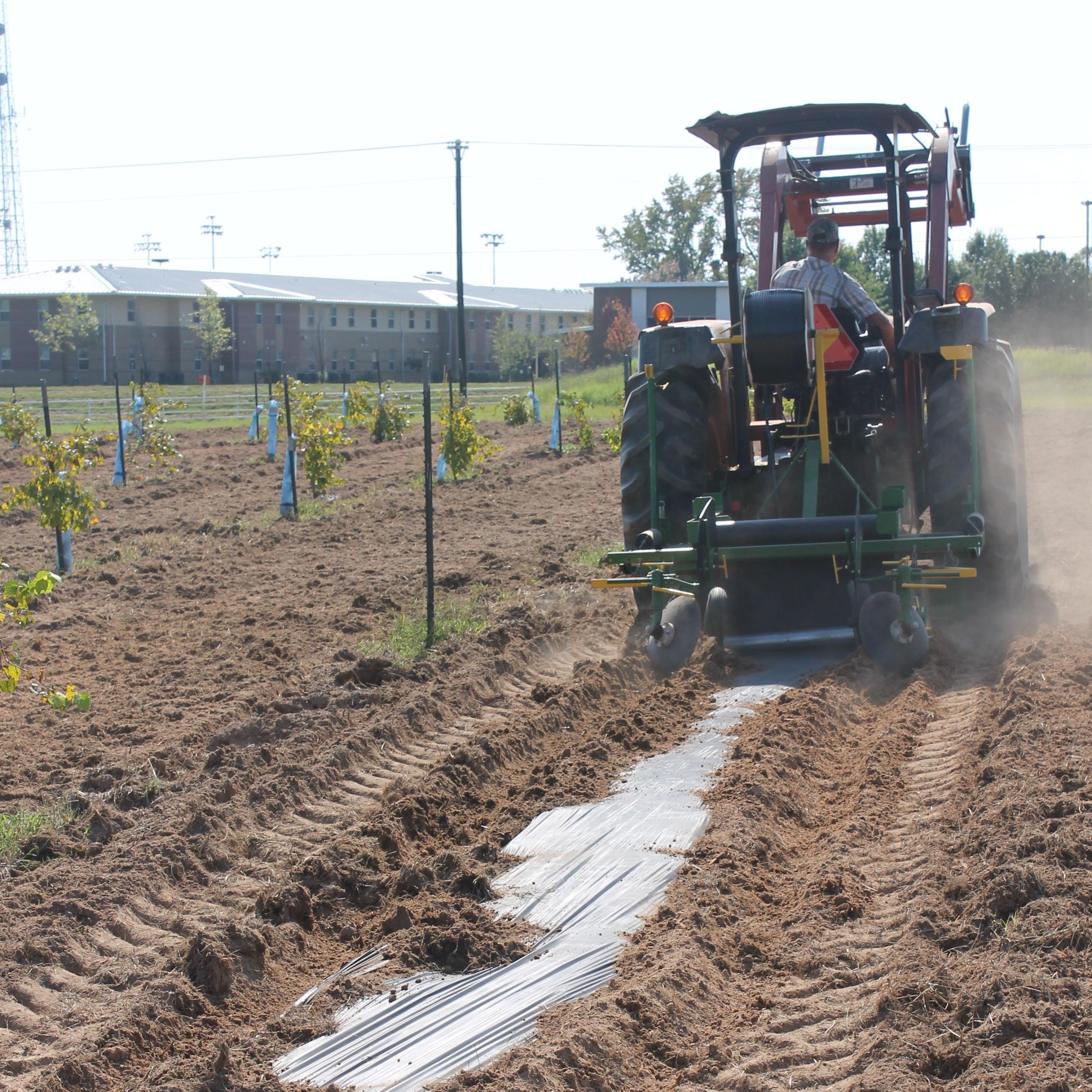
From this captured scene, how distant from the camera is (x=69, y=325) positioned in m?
56.5

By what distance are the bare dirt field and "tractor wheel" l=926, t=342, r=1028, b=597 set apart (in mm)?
480

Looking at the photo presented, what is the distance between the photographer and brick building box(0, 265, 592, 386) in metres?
60.5

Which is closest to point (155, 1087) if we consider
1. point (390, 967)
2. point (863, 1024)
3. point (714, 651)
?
point (390, 967)

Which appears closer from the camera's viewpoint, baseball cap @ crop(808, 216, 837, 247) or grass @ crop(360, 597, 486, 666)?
baseball cap @ crop(808, 216, 837, 247)

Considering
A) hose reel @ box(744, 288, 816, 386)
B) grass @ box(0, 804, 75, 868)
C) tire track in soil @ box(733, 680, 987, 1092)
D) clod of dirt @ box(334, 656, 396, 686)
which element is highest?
hose reel @ box(744, 288, 816, 386)

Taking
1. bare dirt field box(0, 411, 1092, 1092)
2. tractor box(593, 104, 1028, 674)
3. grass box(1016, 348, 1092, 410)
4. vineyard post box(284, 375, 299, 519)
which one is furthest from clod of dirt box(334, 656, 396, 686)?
grass box(1016, 348, 1092, 410)

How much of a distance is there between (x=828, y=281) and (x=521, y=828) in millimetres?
3952

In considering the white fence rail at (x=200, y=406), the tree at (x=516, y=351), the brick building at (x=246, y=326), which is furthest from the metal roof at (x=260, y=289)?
the white fence rail at (x=200, y=406)

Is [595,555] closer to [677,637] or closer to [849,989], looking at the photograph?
[677,637]

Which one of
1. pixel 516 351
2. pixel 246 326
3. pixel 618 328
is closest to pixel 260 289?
pixel 246 326

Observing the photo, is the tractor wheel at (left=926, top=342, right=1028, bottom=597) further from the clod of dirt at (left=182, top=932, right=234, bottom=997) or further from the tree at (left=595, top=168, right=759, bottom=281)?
the tree at (left=595, top=168, right=759, bottom=281)

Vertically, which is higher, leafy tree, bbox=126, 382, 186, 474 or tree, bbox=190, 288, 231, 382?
tree, bbox=190, 288, 231, 382

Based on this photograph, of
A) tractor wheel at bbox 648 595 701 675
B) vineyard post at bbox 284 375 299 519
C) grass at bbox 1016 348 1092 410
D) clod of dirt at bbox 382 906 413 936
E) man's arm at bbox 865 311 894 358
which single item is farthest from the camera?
grass at bbox 1016 348 1092 410

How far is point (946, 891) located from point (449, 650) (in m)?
4.88
